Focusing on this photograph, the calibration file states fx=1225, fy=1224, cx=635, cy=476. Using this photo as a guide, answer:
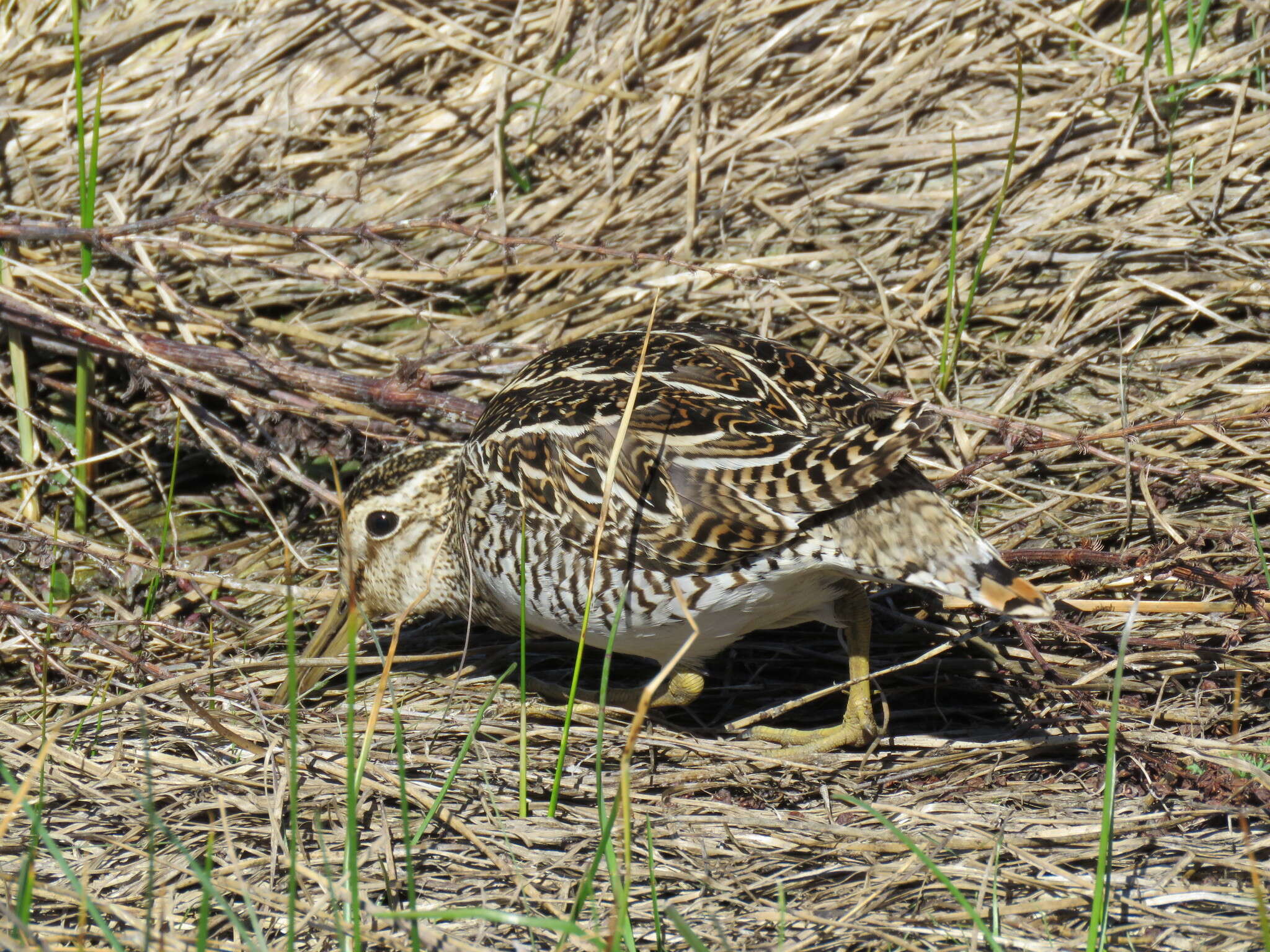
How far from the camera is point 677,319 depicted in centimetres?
438

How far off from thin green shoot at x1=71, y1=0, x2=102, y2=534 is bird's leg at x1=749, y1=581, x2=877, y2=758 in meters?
2.29

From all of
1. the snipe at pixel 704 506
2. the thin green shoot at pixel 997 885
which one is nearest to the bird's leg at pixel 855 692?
the snipe at pixel 704 506

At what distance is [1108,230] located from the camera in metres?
4.04

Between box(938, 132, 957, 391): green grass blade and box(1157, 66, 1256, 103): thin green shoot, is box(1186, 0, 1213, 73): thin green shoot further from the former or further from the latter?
box(938, 132, 957, 391): green grass blade

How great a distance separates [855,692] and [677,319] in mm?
1638

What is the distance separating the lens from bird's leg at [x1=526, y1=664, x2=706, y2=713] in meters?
3.44

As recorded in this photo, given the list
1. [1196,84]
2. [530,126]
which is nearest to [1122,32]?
[1196,84]

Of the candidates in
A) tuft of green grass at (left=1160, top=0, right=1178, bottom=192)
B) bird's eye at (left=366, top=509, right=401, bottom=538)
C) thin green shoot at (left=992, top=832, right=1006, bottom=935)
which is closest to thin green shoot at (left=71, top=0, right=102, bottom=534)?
bird's eye at (left=366, top=509, right=401, bottom=538)

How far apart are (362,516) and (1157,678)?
2.32m

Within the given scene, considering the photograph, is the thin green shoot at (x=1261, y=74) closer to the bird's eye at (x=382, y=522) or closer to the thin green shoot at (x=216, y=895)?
the bird's eye at (x=382, y=522)

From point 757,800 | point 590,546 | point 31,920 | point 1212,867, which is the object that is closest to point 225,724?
point 31,920

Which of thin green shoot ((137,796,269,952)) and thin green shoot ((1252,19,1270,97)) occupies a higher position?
thin green shoot ((1252,19,1270,97))

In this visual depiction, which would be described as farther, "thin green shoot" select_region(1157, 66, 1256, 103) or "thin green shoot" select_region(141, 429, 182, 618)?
"thin green shoot" select_region(1157, 66, 1256, 103)

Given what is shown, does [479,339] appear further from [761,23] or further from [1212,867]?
[1212,867]
